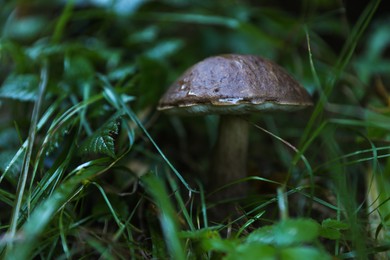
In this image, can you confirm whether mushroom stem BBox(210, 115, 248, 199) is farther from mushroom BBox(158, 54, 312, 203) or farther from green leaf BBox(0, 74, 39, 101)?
green leaf BBox(0, 74, 39, 101)

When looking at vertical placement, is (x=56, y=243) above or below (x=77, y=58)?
below

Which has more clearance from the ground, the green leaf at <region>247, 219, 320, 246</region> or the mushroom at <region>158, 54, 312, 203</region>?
the mushroom at <region>158, 54, 312, 203</region>

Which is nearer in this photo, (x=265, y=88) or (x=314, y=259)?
(x=314, y=259)

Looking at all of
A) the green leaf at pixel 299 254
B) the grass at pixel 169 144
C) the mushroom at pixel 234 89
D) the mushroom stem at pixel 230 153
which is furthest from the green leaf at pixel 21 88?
the green leaf at pixel 299 254

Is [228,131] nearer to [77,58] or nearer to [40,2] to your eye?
[77,58]

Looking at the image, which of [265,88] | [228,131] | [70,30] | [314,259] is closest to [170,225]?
[314,259]

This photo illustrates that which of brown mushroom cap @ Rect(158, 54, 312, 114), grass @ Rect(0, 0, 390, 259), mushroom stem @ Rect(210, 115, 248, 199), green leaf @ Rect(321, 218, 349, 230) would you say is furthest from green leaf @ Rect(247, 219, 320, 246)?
mushroom stem @ Rect(210, 115, 248, 199)

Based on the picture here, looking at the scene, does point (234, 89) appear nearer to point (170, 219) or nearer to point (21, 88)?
point (170, 219)
